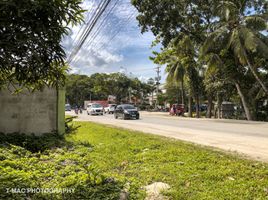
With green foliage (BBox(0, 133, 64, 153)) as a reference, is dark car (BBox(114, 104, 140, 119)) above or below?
above

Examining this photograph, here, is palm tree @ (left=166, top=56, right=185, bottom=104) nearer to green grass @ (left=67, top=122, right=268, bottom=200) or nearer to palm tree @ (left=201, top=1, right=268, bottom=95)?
palm tree @ (left=201, top=1, right=268, bottom=95)

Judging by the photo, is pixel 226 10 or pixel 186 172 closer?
pixel 186 172

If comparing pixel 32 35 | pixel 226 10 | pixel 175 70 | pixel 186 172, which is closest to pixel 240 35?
pixel 226 10

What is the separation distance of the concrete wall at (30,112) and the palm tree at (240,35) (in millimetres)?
16487

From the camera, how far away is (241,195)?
486 centimetres

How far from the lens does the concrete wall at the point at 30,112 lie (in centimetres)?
1205

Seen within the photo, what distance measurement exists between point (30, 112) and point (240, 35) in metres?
18.6

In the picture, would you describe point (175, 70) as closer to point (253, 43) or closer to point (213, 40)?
point (213, 40)

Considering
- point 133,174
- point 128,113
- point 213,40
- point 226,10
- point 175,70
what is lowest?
point 133,174

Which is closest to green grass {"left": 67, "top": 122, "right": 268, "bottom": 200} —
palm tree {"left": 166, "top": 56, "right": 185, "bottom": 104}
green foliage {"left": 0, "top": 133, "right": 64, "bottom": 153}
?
green foliage {"left": 0, "top": 133, "right": 64, "bottom": 153}

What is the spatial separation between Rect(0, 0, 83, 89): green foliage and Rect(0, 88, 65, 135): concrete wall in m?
7.81

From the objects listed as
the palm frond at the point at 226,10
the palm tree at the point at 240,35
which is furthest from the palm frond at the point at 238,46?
the palm frond at the point at 226,10

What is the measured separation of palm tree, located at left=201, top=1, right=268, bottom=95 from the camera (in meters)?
23.8

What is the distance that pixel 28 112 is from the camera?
12.3m
